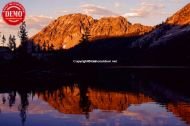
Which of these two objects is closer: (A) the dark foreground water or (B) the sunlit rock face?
(A) the dark foreground water

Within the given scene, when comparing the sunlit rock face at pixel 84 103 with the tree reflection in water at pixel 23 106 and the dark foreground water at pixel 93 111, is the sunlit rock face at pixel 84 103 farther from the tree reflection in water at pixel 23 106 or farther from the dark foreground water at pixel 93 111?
the tree reflection in water at pixel 23 106

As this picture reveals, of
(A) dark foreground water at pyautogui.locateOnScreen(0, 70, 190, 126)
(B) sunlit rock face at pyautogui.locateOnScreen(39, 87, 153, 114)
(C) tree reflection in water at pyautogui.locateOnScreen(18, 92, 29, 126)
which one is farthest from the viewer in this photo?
(B) sunlit rock face at pyautogui.locateOnScreen(39, 87, 153, 114)

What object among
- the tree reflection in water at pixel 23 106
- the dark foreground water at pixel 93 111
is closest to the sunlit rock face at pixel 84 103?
the dark foreground water at pixel 93 111

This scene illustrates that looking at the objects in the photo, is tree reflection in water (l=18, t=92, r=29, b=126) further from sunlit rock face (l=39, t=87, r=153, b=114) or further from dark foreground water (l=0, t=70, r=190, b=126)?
sunlit rock face (l=39, t=87, r=153, b=114)

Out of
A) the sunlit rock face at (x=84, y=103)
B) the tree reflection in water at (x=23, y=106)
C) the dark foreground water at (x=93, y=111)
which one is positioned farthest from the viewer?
the sunlit rock face at (x=84, y=103)

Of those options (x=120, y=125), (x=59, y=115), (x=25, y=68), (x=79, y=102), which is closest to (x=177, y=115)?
(x=120, y=125)

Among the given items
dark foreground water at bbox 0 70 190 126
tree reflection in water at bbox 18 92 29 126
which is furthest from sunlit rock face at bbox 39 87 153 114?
tree reflection in water at bbox 18 92 29 126

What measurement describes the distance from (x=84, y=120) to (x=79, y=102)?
62.6 ft

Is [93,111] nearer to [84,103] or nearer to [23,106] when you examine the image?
[84,103]

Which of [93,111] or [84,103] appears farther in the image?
[84,103]

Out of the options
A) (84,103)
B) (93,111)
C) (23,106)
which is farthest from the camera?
(84,103)

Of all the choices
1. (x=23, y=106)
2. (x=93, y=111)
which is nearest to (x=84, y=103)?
(x=23, y=106)

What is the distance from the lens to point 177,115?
44.7 meters

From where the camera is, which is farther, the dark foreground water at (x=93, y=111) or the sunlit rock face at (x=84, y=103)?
the sunlit rock face at (x=84, y=103)
